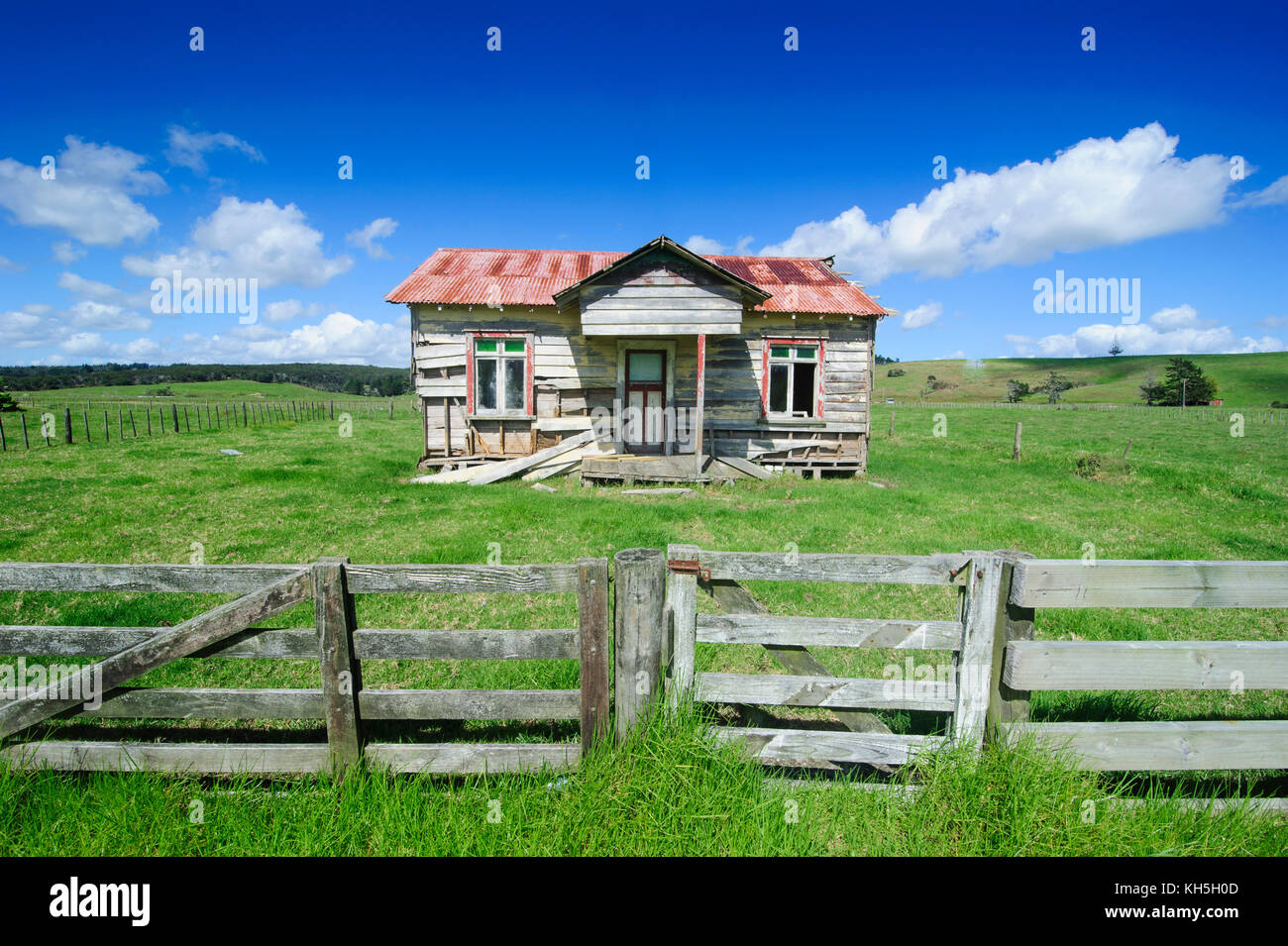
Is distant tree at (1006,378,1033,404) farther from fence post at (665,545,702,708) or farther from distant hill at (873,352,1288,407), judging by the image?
fence post at (665,545,702,708)

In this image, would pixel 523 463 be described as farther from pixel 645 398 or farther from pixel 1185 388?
pixel 1185 388

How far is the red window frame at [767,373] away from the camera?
16.2 meters

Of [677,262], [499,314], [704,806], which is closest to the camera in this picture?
→ [704,806]

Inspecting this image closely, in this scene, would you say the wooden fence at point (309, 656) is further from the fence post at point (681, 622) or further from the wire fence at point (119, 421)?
the wire fence at point (119, 421)

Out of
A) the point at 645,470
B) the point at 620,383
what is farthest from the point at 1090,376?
the point at 645,470

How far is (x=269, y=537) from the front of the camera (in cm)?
895

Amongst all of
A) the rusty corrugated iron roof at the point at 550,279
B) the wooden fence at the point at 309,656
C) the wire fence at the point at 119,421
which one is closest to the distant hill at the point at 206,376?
the wire fence at the point at 119,421

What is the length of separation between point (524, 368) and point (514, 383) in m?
0.52

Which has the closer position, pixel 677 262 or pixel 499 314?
pixel 677 262

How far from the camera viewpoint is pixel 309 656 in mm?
3225

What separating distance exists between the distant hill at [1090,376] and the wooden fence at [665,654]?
85.9 m
